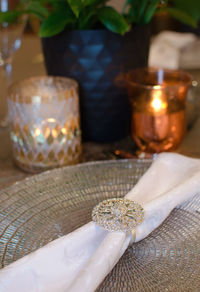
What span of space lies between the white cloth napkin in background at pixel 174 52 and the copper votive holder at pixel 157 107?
1.02ft

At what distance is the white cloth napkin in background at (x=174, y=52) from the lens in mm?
866

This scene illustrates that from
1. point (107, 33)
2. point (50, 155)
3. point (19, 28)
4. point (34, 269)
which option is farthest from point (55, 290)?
point (19, 28)

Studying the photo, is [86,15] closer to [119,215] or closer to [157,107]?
[157,107]

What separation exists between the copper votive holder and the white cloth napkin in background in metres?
0.31

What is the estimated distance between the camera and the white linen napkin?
0.28 m

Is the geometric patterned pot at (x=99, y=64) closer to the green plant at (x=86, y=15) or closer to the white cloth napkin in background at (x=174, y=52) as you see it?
the green plant at (x=86, y=15)

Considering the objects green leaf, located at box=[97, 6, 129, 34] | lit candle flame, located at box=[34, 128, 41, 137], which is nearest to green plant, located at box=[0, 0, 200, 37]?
green leaf, located at box=[97, 6, 129, 34]

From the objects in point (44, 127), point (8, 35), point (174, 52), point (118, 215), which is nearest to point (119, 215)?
point (118, 215)

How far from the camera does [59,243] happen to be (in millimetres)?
314

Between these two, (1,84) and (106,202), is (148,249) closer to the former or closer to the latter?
(106,202)

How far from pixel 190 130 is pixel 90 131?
17 centimetres

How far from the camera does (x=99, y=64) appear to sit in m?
0.56

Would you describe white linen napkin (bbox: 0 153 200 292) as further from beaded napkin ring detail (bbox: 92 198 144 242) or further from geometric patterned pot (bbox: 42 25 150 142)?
geometric patterned pot (bbox: 42 25 150 142)

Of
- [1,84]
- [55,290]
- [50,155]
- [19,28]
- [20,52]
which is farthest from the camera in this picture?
[20,52]
